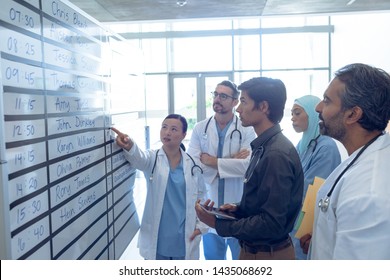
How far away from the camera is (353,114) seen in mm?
1080

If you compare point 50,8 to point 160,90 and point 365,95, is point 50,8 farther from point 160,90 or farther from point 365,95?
point 160,90

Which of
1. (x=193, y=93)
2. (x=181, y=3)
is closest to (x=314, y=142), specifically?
(x=181, y=3)

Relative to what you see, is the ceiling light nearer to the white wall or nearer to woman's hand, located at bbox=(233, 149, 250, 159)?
woman's hand, located at bbox=(233, 149, 250, 159)

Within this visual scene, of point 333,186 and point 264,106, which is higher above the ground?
point 264,106

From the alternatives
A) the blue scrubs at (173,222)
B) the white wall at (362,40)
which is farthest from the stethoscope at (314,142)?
the white wall at (362,40)

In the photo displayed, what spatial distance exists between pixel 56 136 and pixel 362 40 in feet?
18.0

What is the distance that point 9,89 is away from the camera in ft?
3.24

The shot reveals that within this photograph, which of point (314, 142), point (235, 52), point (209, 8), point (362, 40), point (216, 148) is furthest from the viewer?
point (235, 52)

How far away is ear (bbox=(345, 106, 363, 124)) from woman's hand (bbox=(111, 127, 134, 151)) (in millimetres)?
1195

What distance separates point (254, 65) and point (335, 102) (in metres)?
6.68

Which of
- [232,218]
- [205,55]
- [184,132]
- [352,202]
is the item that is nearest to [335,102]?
[352,202]

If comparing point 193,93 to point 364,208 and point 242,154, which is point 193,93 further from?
point 364,208

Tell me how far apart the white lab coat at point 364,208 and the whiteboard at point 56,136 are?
91 centimetres

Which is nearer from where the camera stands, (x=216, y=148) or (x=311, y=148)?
(x=311, y=148)
